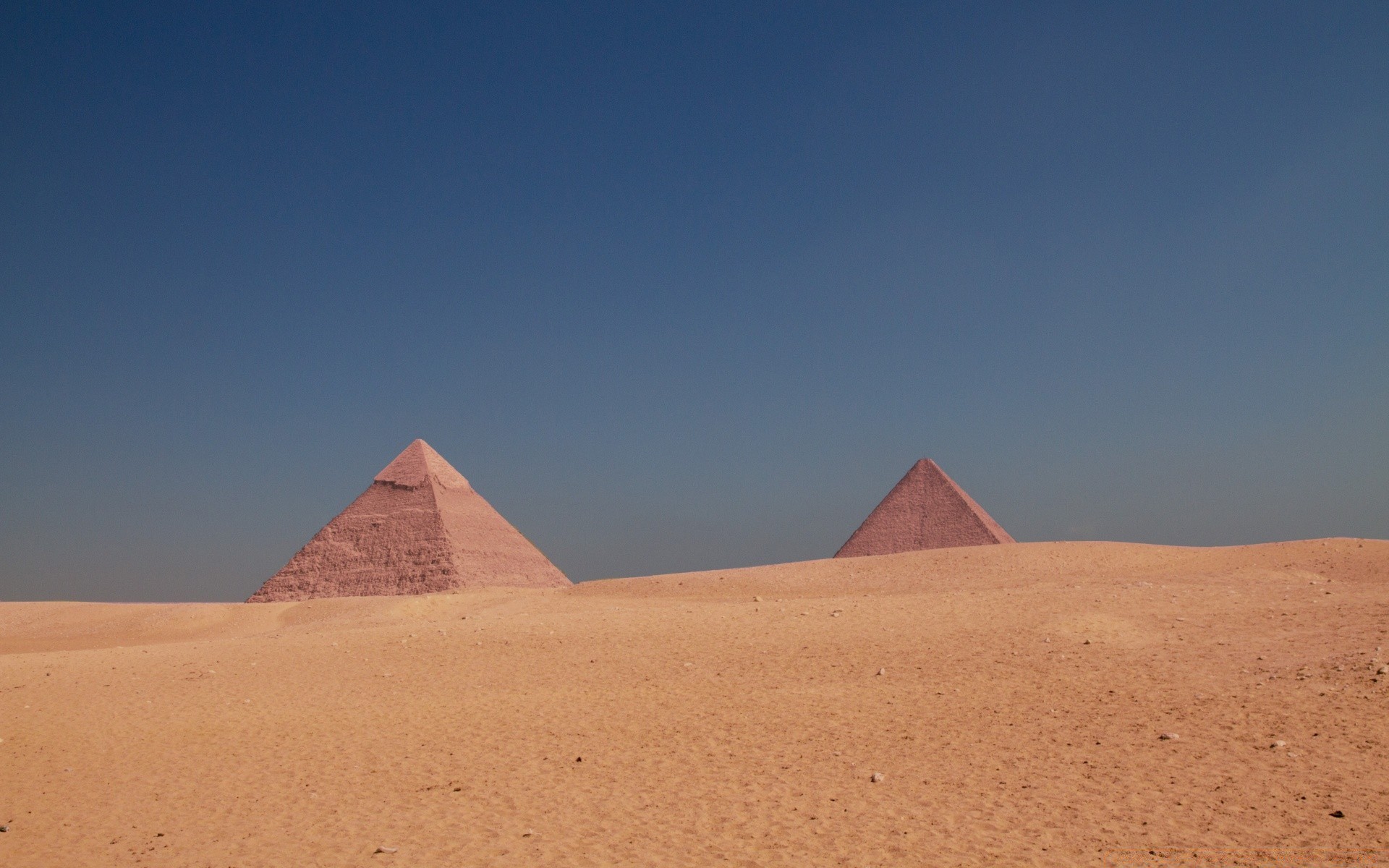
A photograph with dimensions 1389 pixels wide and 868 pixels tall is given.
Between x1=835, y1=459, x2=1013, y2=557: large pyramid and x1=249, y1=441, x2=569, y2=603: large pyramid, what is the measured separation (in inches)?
546

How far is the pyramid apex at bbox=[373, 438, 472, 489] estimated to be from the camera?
116ft

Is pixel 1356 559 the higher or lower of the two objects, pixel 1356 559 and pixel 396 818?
the higher

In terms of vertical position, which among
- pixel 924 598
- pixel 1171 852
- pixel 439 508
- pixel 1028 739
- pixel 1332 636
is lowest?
pixel 1171 852

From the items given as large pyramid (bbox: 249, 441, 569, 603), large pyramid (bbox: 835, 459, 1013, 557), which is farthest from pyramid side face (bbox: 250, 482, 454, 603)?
large pyramid (bbox: 835, 459, 1013, 557)

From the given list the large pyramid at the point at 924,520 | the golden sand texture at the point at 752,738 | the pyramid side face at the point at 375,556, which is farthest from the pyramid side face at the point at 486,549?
the golden sand texture at the point at 752,738

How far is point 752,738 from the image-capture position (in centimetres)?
820

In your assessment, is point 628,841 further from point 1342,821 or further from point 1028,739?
point 1342,821

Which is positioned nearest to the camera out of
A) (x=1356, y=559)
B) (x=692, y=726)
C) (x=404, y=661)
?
(x=692, y=726)

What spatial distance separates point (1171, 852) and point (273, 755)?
8.04 meters

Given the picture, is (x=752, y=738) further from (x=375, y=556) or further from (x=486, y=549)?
(x=375, y=556)

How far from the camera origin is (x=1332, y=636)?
10.5 metres

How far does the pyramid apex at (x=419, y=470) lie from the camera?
35.4 m

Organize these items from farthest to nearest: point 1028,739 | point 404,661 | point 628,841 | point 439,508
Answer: point 439,508
point 404,661
point 1028,739
point 628,841

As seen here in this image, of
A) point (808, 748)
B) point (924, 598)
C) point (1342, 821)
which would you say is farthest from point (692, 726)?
point (924, 598)
